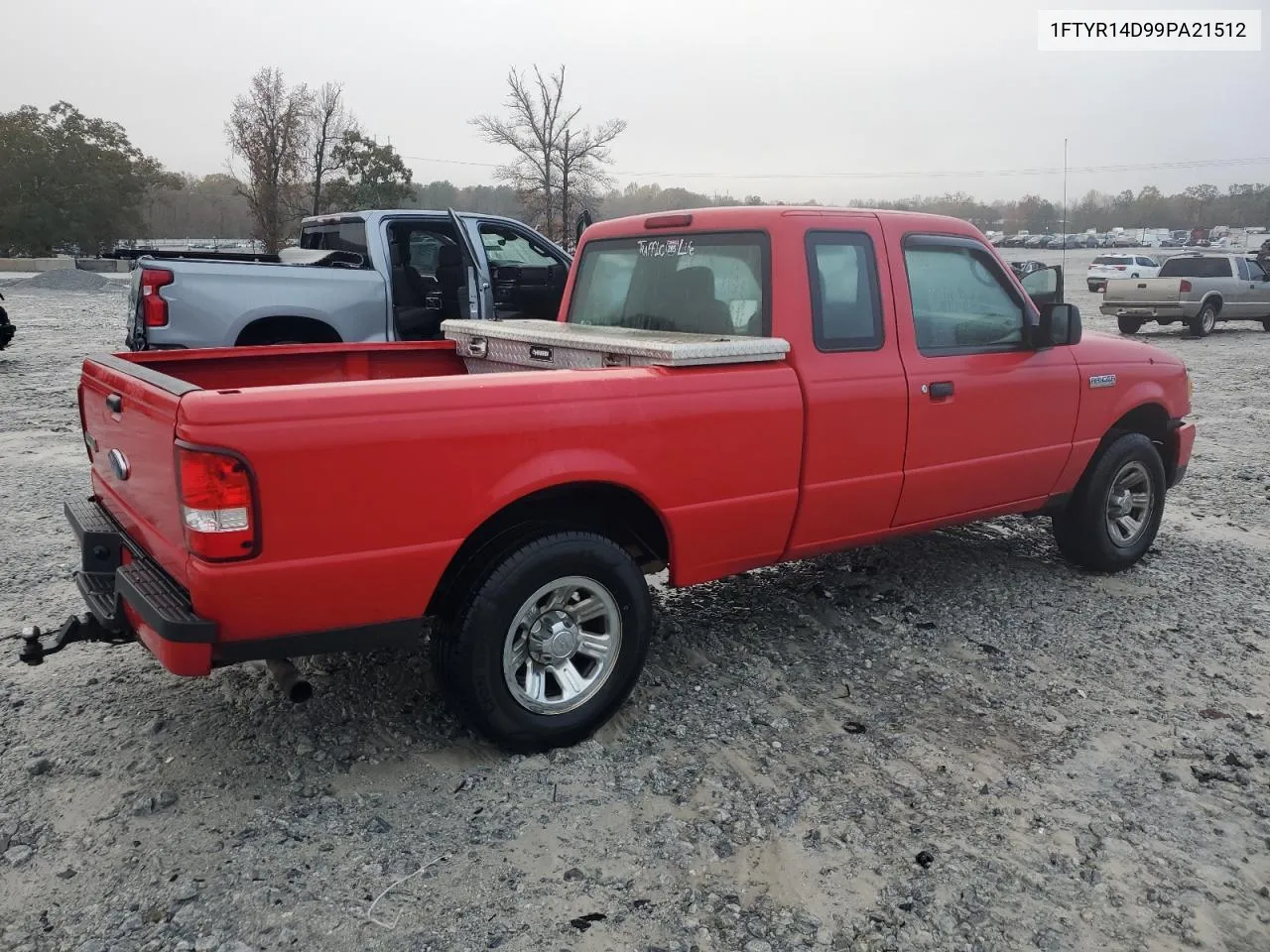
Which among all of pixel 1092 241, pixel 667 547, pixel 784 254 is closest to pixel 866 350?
pixel 784 254

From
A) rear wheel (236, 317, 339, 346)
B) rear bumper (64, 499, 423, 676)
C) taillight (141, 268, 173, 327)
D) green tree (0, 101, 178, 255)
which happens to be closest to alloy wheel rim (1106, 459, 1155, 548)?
rear bumper (64, 499, 423, 676)

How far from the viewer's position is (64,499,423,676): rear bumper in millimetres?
2861

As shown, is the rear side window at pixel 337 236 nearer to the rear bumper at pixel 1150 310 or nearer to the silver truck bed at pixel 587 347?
the silver truck bed at pixel 587 347

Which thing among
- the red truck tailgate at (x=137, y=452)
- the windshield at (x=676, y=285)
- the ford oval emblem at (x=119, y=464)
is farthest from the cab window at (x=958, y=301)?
the ford oval emblem at (x=119, y=464)

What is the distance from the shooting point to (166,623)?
2.83m

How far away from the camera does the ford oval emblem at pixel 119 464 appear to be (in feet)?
11.3

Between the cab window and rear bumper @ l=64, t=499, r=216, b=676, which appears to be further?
the cab window

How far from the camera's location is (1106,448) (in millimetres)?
5426

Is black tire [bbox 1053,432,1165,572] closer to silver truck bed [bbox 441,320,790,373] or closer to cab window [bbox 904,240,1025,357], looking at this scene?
cab window [bbox 904,240,1025,357]

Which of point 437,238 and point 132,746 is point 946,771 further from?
point 437,238

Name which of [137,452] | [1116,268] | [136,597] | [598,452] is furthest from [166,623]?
[1116,268]

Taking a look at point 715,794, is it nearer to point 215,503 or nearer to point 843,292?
point 215,503

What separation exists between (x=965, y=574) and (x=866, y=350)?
196 centimetres

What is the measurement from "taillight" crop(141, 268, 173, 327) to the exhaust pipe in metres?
4.91
